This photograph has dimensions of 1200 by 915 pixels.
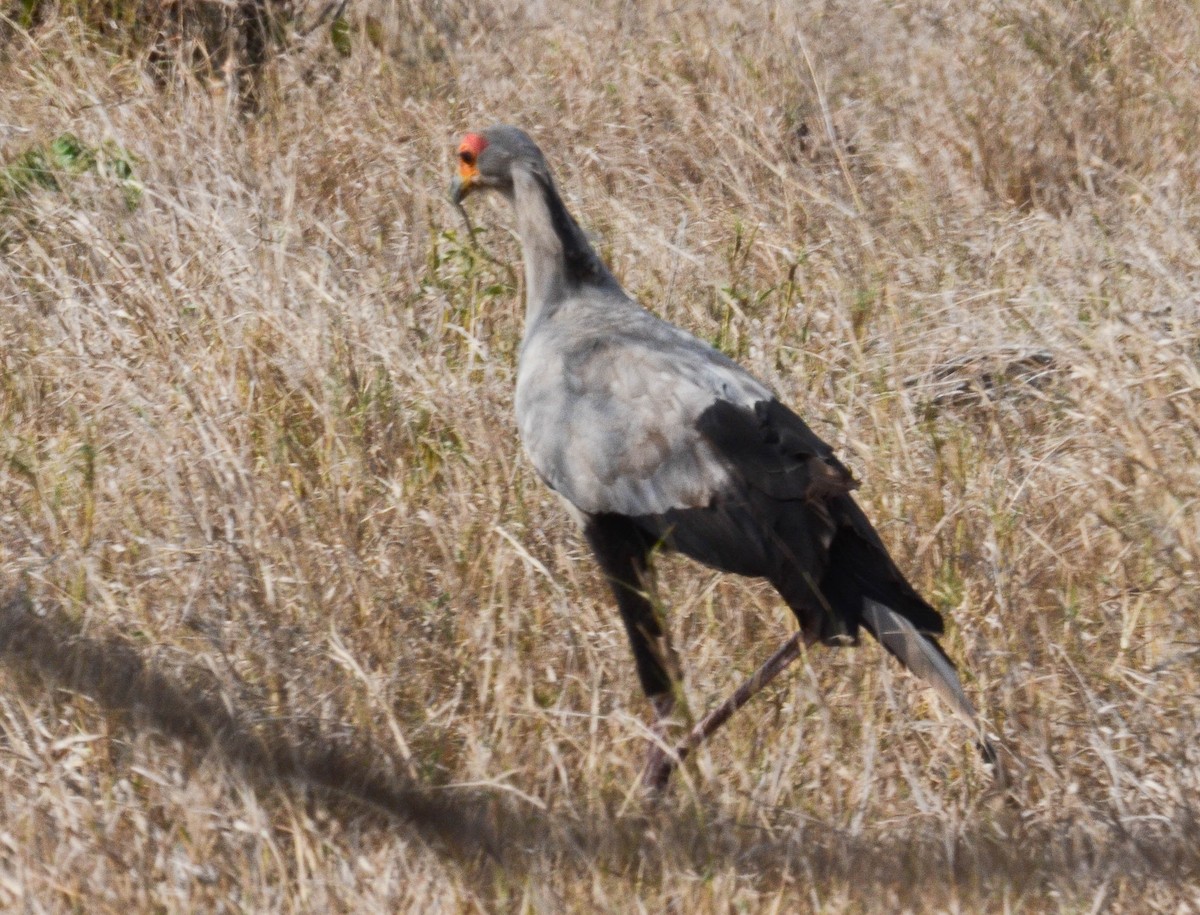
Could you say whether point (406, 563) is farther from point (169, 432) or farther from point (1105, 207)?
point (1105, 207)

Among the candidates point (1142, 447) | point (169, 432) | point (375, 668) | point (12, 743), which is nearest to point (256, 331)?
point (169, 432)

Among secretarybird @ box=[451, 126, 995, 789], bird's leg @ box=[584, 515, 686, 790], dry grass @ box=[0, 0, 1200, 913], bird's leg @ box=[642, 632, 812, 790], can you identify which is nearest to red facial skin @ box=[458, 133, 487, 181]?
dry grass @ box=[0, 0, 1200, 913]

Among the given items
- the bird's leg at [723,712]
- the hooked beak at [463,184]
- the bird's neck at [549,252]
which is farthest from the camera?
the hooked beak at [463,184]

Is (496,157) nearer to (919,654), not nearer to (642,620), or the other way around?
(642,620)

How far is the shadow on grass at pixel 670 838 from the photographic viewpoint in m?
3.12

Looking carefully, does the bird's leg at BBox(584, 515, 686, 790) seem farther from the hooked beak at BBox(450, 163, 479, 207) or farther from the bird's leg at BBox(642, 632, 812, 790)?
the hooked beak at BBox(450, 163, 479, 207)

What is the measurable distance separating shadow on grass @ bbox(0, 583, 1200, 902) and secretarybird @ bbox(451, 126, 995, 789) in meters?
0.19

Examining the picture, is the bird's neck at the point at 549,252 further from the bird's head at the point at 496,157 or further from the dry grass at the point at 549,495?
the dry grass at the point at 549,495

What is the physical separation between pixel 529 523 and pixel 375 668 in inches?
24.8

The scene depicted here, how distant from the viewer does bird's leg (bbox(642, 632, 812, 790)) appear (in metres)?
3.44

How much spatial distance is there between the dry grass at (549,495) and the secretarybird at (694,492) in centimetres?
15

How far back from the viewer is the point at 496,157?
465cm

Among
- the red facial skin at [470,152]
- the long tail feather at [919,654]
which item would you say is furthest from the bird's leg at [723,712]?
the red facial skin at [470,152]

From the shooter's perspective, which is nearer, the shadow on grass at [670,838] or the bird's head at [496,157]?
the shadow on grass at [670,838]
